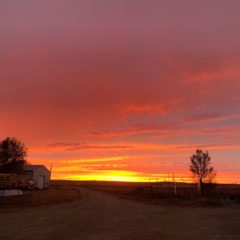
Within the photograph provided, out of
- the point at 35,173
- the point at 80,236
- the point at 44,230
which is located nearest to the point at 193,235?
the point at 80,236

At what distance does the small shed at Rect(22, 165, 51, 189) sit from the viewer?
7775 centimetres

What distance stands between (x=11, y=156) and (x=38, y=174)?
758 centimetres

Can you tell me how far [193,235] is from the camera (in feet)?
54.1

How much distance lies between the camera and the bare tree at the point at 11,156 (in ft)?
260

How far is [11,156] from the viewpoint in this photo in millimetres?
81125

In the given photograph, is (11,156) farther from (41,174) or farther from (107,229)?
(107,229)

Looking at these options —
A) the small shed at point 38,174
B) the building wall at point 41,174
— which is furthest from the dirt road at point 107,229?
the building wall at point 41,174

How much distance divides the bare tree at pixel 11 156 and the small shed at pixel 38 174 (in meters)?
1.98

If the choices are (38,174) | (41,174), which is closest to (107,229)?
(38,174)

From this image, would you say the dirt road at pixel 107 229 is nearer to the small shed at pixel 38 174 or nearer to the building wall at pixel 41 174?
the small shed at pixel 38 174

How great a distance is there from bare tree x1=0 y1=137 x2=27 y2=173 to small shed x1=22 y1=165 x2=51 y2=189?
77.9 inches

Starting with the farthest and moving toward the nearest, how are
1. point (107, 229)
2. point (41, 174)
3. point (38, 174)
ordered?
point (41, 174) < point (38, 174) < point (107, 229)

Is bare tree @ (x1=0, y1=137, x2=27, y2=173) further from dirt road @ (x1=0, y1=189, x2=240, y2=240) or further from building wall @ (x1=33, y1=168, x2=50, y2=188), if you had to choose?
dirt road @ (x1=0, y1=189, x2=240, y2=240)

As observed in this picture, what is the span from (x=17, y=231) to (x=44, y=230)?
124cm
